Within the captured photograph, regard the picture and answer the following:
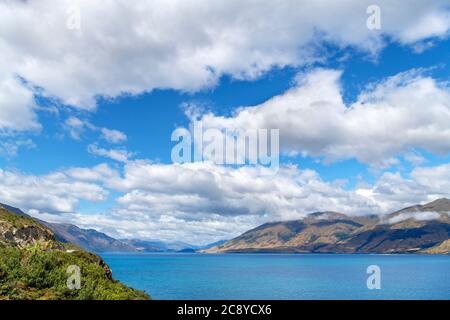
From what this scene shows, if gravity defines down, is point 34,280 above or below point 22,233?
below

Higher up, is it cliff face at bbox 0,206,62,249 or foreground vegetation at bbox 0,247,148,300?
cliff face at bbox 0,206,62,249

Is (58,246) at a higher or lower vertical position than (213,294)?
higher

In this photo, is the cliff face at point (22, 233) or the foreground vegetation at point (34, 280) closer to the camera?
the foreground vegetation at point (34, 280)

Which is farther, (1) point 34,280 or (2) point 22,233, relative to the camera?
(2) point 22,233

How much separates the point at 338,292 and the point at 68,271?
11766 cm

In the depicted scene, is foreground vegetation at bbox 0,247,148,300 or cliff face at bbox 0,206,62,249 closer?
foreground vegetation at bbox 0,247,148,300

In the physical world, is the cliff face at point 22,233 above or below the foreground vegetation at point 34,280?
above
